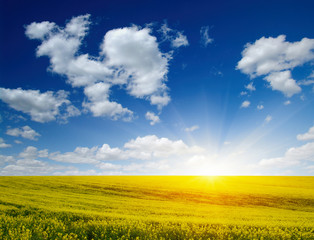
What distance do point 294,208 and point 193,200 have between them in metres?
12.7

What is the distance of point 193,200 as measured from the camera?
31094 mm

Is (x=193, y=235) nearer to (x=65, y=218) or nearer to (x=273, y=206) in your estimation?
(x=65, y=218)

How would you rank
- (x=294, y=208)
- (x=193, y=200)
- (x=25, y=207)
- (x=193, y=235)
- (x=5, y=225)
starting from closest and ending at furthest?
1. (x=193, y=235)
2. (x=5, y=225)
3. (x=25, y=207)
4. (x=294, y=208)
5. (x=193, y=200)

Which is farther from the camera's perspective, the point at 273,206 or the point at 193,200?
the point at 193,200

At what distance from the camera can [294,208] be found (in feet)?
92.4

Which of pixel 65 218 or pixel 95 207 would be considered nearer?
pixel 65 218

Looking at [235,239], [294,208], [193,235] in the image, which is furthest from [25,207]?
[294,208]

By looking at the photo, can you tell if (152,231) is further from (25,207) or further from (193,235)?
(25,207)

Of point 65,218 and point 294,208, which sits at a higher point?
point 65,218

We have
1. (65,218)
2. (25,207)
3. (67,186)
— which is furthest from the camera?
(67,186)

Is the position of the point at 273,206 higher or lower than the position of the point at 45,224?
lower

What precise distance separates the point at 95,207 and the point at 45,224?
721 centimetres

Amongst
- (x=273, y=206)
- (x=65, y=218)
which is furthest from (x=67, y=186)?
(x=273, y=206)

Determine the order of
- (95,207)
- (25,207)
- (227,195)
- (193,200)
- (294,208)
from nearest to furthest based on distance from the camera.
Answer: (25,207) → (95,207) → (294,208) → (193,200) → (227,195)
